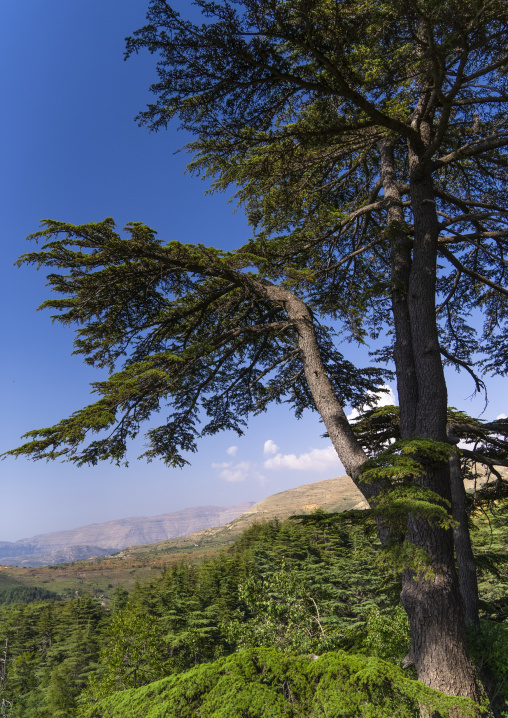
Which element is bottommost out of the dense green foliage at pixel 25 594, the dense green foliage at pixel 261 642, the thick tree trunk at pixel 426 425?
the dense green foliage at pixel 25 594

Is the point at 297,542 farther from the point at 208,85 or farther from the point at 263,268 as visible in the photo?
the point at 208,85

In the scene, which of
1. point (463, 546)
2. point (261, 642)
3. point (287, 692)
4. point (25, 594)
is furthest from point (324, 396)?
point (25, 594)

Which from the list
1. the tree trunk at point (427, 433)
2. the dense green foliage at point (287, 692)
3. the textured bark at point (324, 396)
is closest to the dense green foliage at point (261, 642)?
the dense green foliage at point (287, 692)

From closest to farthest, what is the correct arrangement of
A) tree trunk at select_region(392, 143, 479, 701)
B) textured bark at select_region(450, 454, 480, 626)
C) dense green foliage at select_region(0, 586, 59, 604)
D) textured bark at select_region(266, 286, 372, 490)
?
tree trunk at select_region(392, 143, 479, 701)
textured bark at select_region(266, 286, 372, 490)
textured bark at select_region(450, 454, 480, 626)
dense green foliage at select_region(0, 586, 59, 604)

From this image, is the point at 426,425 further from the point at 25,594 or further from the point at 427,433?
the point at 25,594

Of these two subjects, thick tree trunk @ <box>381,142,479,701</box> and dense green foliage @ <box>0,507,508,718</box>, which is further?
thick tree trunk @ <box>381,142,479,701</box>

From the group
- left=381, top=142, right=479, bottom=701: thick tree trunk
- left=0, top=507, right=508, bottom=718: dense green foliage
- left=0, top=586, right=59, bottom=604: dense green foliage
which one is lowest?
left=0, top=586, right=59, bottom=604: dense green foliage

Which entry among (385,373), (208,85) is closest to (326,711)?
(385,373)

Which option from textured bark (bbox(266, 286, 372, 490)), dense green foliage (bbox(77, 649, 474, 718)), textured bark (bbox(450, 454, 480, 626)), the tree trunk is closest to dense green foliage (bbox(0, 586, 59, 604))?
textured bark (bbox(450, 454, 480, 626))

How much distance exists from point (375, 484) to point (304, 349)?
86.7 inches

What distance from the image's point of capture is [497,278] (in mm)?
6215

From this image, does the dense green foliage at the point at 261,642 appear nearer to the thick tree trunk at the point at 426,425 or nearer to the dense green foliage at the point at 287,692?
the dense green foliage at the point at 287,692

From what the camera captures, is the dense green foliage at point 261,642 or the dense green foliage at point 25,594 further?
the dense green foliage at point 25,594

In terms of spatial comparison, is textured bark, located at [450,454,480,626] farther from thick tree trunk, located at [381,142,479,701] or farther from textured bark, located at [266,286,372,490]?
textured bark, located at [266,286,372,490]
